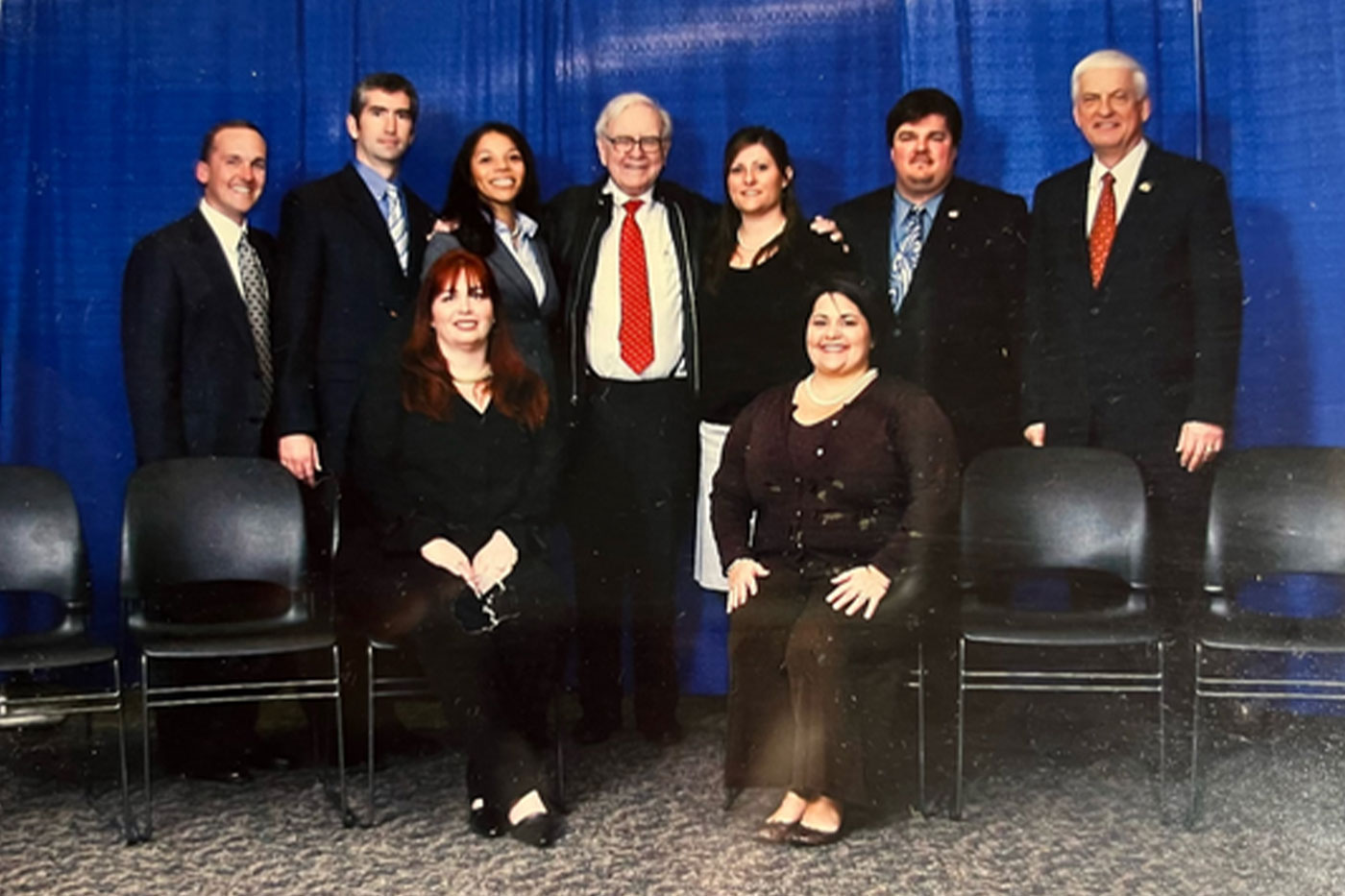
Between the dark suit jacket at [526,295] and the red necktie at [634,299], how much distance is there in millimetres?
127

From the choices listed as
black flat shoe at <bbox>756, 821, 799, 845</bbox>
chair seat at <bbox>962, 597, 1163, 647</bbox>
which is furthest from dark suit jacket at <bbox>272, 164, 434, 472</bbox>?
chair seat at <bbox>962, 597, 1163, 647</bbox>

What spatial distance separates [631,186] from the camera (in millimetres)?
2469

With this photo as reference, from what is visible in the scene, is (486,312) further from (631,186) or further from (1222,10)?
(1222,10)

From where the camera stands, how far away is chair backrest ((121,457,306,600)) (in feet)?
8.54

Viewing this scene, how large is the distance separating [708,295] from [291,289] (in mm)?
763

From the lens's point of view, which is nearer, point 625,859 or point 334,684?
point 625,859

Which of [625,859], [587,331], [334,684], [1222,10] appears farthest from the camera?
[334,684]

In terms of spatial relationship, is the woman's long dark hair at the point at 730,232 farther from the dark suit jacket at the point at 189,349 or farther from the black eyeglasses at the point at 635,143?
the dark suit jacket at the point at 189,349

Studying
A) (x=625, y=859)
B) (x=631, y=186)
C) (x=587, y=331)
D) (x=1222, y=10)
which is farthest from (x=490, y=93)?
(x=625, y=859)

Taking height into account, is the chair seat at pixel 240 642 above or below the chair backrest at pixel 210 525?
below

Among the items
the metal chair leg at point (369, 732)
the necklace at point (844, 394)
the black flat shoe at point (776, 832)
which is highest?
the necklace at point (844, 394)

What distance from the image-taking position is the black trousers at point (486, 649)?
2.56 meters

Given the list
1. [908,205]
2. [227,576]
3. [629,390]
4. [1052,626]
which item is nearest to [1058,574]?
[1052,626]

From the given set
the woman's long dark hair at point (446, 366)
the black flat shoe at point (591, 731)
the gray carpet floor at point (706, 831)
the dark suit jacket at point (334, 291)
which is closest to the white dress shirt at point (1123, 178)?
the gray carpet floor at point (706, 831)
